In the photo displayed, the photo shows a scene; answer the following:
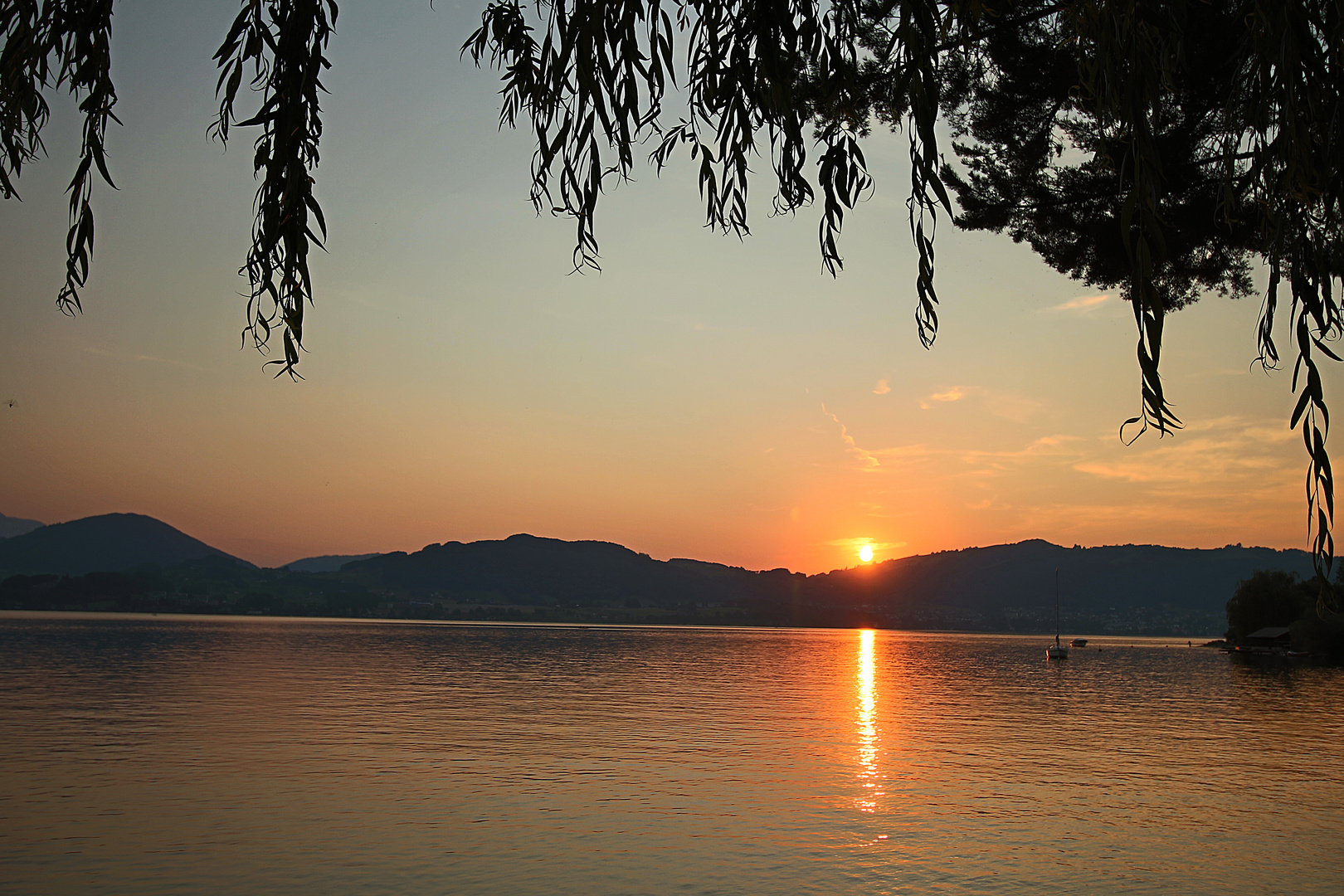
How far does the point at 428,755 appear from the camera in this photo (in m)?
33.7

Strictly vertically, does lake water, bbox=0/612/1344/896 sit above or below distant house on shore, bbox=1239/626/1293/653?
above

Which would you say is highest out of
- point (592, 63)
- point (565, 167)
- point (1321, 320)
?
point (592, 63)

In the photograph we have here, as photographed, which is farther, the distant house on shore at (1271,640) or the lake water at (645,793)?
the distant house on shore at (1271,640)

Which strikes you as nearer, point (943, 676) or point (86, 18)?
point (86, 18)

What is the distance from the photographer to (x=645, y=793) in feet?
88.4

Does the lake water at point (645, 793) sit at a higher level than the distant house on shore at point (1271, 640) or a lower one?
higher

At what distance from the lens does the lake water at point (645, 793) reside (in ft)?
61.9

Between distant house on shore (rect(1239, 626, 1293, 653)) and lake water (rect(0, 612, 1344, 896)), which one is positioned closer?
lake water (rect(0, 612, 1344, 896))

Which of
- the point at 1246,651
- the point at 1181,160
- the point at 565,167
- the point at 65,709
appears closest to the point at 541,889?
the point at 565,167

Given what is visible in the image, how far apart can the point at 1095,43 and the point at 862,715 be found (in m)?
51.9

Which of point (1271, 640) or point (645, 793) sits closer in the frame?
point (645, 793)

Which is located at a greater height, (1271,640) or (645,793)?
(645,793)

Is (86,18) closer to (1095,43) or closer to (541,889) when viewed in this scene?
(1095,43)

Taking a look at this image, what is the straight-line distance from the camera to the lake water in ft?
61.9
